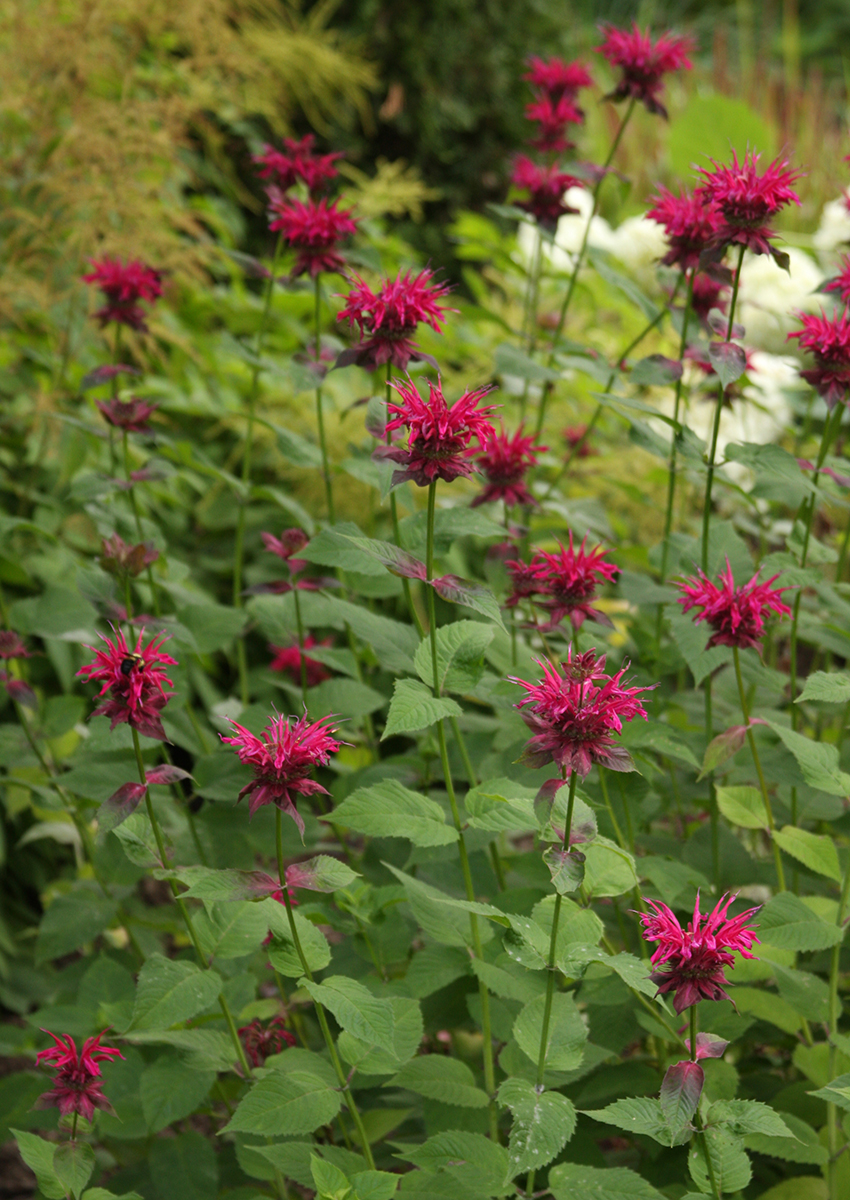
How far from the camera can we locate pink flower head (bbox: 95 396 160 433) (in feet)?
4.57

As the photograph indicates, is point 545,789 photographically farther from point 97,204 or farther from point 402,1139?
point 97,204

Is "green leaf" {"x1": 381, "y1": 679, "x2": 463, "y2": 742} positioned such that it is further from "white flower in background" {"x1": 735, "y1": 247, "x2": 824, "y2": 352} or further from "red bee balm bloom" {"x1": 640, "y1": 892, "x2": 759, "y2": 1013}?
"white flower in background" {"x1": 735, "y1": 247, "x2": 824, "y2": 352}

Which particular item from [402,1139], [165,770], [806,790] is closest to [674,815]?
[806,790]

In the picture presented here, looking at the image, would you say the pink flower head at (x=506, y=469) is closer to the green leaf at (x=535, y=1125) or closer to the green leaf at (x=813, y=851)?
the green leaf at (x=813, y=851)

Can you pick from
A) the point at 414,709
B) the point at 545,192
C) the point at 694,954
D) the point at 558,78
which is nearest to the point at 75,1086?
the point at 414,709

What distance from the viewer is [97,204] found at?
6.81 ft

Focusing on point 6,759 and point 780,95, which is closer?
point 6,759

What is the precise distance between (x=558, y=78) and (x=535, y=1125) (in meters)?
1.55

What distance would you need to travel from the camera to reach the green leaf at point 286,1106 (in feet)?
2.99

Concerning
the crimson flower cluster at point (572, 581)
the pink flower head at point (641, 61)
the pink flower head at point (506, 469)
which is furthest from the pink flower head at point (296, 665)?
the pink flower head at point (641, 61)

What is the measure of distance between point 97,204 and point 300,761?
5.38 ft

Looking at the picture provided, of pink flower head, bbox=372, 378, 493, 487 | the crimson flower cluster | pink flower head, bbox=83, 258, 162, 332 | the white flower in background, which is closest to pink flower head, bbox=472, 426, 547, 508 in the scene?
the crimson flower cluster

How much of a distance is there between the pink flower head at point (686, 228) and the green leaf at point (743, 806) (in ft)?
2.01

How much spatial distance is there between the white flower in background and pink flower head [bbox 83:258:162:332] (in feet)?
6.15
